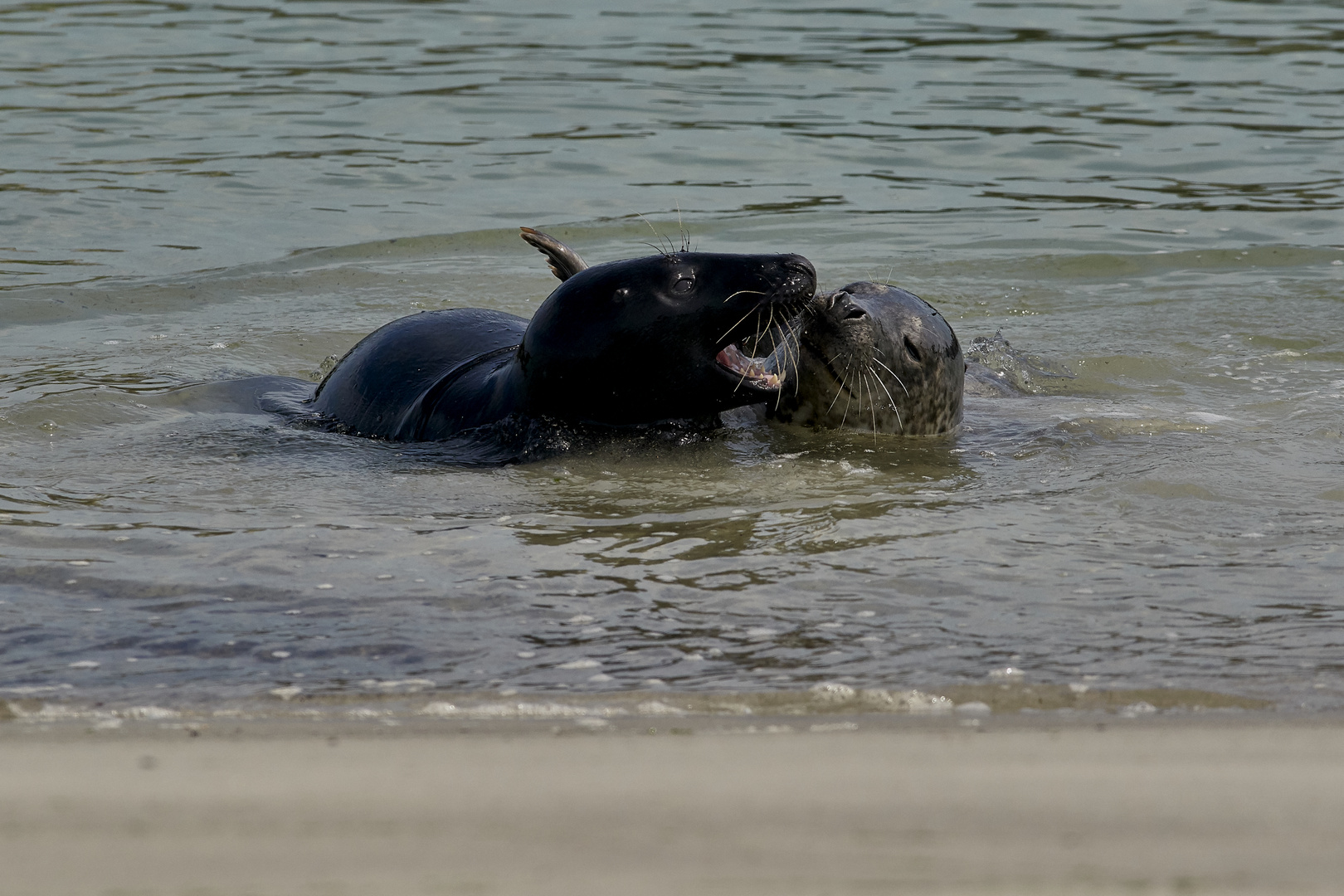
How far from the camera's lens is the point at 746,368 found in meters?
5.34

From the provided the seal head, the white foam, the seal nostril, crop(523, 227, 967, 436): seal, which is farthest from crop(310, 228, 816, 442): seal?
the white foam

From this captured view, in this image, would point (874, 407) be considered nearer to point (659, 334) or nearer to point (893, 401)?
point (893, 401)

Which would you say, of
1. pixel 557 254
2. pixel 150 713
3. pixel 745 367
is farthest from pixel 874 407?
pixel 150 713

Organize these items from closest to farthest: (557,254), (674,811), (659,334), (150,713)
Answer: (674,811) < (150,713) < (659,334) < (557,254)

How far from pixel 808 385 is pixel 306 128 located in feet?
24.2

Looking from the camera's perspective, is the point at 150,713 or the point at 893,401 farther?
the point at 893,401

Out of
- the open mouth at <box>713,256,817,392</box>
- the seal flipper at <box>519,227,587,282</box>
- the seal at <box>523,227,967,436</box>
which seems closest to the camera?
the open mouth at <box>713,256,817,392</box>

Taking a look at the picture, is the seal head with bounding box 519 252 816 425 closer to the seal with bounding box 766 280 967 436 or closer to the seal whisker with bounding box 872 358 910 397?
the seal with bounding box 766 280 967 436

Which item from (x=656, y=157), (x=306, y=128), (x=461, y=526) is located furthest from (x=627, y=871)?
(x=306, y=128)

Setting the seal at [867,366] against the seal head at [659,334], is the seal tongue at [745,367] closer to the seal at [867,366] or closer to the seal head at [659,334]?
the seal head at [659,334]

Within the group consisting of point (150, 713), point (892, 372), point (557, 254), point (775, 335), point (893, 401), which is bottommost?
point (150, 713)

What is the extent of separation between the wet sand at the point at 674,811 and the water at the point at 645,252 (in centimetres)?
43

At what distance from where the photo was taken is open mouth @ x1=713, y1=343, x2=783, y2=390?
5.23 meters

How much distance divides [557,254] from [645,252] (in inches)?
133
